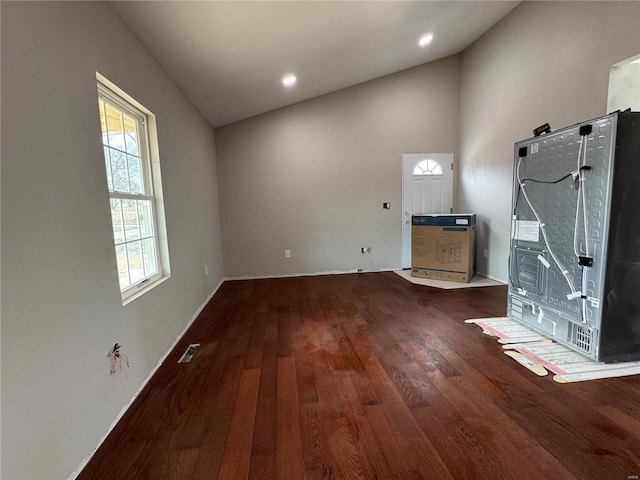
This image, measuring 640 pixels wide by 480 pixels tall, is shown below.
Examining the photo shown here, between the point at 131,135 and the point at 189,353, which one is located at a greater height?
the point at 131,135

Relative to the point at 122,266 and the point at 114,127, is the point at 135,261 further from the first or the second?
the point at 114,127

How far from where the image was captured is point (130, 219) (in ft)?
6.66

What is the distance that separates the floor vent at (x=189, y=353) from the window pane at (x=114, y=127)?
1562 mm

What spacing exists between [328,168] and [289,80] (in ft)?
5.01

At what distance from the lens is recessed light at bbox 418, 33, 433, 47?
139 inches

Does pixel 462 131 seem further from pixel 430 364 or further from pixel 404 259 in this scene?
pixel 430 364

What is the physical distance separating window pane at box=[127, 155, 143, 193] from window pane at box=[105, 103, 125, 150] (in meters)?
0.14

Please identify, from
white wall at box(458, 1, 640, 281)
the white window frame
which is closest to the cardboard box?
white wall at box(458, 1, 640, 281)

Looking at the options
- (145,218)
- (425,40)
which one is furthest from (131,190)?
(425,40)

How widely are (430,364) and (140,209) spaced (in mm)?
2380

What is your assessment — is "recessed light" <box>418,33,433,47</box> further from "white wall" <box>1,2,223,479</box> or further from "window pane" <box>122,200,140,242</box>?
"window pane" <box>122,200,140,242</box>

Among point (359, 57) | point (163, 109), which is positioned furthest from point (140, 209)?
point (359, 57)

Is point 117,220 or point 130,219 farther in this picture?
point 130,219

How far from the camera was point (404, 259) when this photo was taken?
5.00 metres
